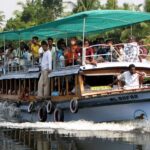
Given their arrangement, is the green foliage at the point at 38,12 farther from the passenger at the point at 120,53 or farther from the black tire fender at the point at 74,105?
the black tire fender at the point at 74,105

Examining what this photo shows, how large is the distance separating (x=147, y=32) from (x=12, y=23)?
20.1 meters

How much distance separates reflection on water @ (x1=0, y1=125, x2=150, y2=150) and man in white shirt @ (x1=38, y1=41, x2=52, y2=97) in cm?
320

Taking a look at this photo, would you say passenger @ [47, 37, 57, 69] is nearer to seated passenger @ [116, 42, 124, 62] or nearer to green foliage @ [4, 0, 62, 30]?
seated passenger @ [116, 42, 124, 62]

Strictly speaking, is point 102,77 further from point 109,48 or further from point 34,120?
point 34,120

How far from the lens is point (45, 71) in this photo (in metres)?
17.7

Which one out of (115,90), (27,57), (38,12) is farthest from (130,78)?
(38,12)

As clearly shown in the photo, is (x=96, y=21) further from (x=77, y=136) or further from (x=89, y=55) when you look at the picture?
(x=77, y=136)

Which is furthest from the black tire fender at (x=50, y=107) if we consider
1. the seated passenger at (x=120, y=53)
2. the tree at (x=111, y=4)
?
the tree at (x=111, y=4)

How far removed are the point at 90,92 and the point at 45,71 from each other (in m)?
2.64

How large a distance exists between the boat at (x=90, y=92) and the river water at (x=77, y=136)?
0.31 m

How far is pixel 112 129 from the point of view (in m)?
14.5

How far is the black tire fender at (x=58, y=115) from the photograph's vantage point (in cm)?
1650

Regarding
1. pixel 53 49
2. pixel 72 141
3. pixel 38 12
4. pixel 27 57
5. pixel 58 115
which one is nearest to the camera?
pixel 72 141

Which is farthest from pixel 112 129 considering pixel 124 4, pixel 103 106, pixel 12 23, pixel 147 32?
pixel 12 23
